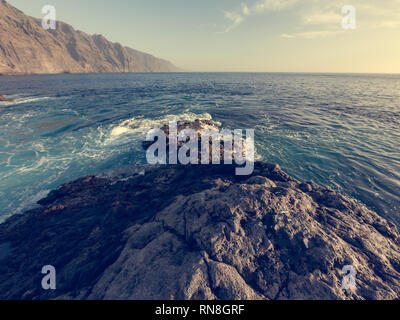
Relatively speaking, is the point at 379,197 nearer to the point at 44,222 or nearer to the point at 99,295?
the point at 99,295

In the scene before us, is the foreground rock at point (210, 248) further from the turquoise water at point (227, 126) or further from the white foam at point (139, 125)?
the white foam at point (139, 125)

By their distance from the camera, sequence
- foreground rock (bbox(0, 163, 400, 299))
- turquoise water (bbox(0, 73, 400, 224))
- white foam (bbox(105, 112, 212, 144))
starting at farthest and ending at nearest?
1. white foam (bbox(105, 112, 212, 144))
2. turquoise water (bbox(0, 73, 400, 224))
3. foreground rock (bbox(0, 163, 400, 299))

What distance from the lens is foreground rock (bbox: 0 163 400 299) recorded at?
5.25 meters

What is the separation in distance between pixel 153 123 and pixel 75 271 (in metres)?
23.4

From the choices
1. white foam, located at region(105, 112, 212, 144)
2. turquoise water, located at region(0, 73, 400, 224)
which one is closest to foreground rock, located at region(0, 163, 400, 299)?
turquoise water, located at region(0, 73, 400, 224)

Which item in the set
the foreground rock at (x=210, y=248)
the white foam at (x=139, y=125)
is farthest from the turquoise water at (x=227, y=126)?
the foreground rock at (x=210, y=248)

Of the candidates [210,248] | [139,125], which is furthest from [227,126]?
[210,248]

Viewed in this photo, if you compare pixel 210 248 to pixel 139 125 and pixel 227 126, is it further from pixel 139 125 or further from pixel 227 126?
pixel 139 125

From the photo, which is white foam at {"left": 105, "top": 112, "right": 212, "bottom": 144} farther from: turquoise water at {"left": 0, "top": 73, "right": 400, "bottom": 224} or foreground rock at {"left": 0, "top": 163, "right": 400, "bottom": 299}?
foreground rock at {"left": 0, "top": 163, "right": 400, "bottom": 299}

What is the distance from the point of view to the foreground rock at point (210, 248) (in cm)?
525

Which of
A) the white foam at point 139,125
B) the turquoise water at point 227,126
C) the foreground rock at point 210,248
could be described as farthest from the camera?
the white foam at point 139,125

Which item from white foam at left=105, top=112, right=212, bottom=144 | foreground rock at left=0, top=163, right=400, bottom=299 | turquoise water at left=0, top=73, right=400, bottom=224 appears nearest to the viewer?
foreground rock at left=0, top=163, right=400, bottom=299

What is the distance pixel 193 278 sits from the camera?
523 cm
